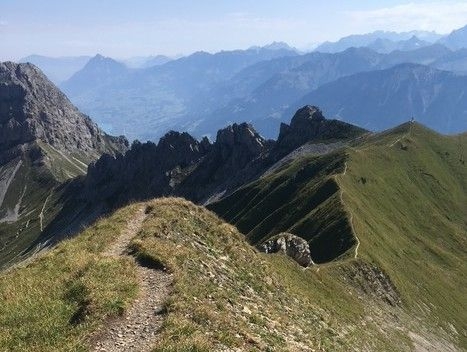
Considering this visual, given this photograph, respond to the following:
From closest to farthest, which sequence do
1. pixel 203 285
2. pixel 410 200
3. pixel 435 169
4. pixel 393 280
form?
pixel 203 285 → pixel 393 280 → pixel 410 200 → pixel 435 169

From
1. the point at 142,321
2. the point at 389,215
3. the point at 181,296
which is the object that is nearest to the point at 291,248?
the point at 181,296

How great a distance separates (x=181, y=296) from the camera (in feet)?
78.8

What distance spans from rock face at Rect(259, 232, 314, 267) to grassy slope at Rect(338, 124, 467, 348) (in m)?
16.5

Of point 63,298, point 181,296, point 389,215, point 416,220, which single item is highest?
point 181,296

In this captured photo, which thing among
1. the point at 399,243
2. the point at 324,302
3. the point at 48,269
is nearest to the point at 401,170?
the point at 399,243

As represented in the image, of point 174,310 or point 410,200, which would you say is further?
point 410,200

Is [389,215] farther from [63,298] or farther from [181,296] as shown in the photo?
[63,298]

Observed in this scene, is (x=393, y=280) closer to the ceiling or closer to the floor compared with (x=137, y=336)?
closer to the floor

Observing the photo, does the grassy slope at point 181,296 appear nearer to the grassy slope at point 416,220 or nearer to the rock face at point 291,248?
the rock face at point 291,248

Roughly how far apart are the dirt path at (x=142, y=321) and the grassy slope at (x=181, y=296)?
Answer: 55cm

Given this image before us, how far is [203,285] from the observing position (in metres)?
27.1

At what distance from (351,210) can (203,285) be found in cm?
8237

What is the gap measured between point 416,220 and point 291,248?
88024mm

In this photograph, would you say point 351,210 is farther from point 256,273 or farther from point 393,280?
point 256,273
